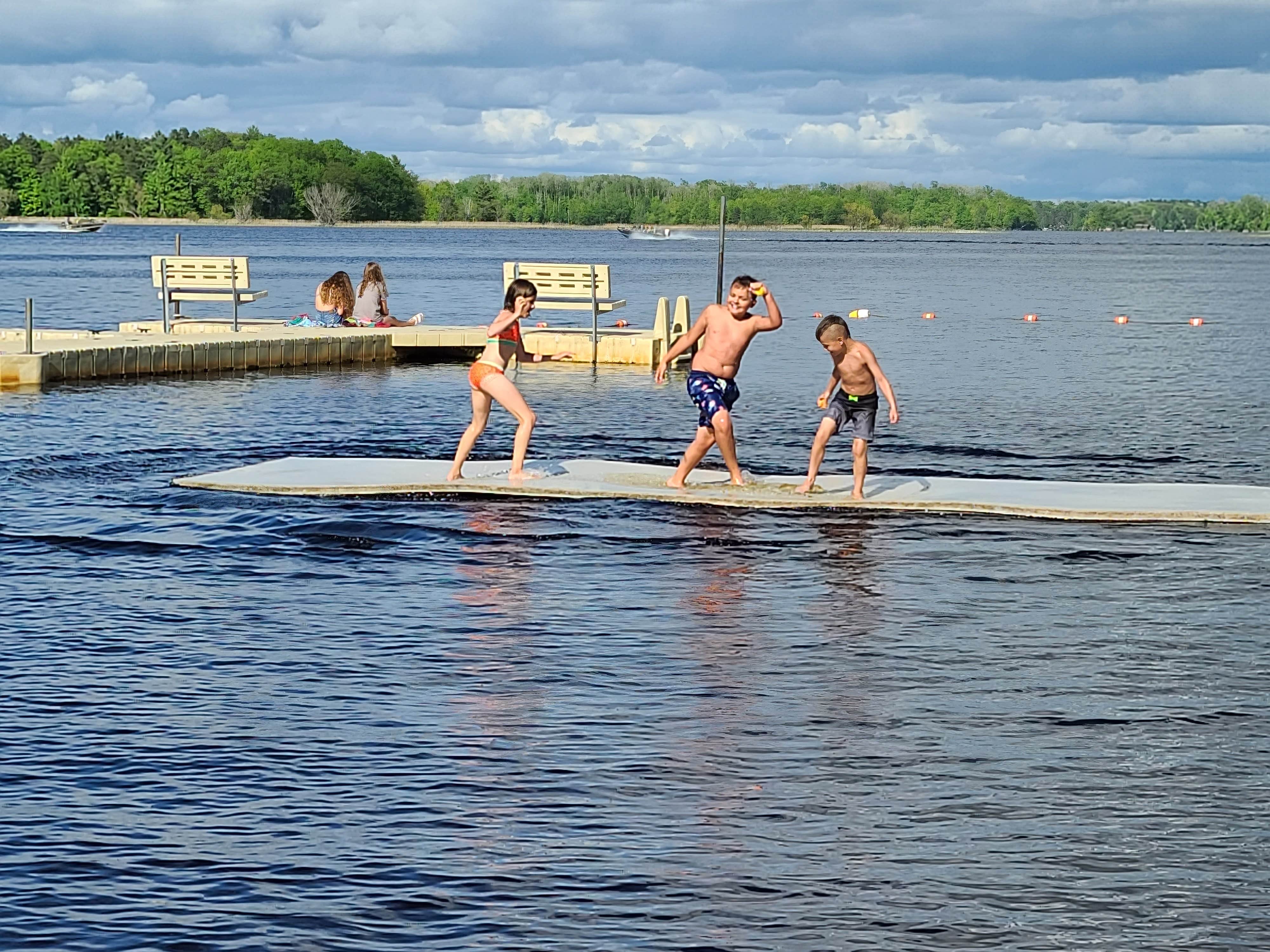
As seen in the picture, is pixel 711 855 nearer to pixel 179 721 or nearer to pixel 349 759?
pixel 349 759

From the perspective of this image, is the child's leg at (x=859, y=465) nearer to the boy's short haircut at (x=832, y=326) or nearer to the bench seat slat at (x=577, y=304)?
the boy's short haircut at (x=832, y=326)

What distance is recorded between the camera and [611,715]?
8.62 m

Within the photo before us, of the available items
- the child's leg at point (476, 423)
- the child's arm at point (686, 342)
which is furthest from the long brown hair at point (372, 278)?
the child's arm at point (686, 342)

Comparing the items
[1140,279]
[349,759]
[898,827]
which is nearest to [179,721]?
[349,759]

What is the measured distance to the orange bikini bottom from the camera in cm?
1412

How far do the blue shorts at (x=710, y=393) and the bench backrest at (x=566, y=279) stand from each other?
14.1 metres

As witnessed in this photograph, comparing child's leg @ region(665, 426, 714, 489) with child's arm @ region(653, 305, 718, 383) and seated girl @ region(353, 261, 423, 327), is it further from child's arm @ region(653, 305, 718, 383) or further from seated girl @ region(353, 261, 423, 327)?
seated girl @ region(353, 261, 423, 327)

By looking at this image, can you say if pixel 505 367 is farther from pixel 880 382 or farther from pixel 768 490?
pixel 880 382

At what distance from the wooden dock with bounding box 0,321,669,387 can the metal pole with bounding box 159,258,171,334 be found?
0.41 metres

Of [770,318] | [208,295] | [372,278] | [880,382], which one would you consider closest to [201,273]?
[208,295]

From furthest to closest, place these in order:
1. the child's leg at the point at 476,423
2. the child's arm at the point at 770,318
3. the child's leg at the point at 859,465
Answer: the child's leg at the point at 476,423 < the child's leg at the point at 859,465 < the child's arm at the point at 770,318

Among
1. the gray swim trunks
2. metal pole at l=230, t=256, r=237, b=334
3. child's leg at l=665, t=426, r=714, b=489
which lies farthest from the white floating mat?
metal pole at l=230, t=256, r=237, b=334

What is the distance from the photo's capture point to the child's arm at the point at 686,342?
14.0m

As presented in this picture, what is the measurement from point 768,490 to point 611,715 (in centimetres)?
622
